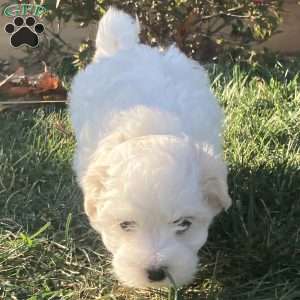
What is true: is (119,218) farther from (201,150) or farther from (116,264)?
(201,150)

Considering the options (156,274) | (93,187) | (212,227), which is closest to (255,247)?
(212,227)

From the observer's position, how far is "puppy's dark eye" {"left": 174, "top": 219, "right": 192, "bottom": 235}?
2.55 m

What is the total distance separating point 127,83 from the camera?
3396mm

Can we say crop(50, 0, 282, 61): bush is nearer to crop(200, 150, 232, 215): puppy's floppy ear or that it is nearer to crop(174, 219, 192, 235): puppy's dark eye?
crop(200, 150, 232, 215): puppy's floppy ear

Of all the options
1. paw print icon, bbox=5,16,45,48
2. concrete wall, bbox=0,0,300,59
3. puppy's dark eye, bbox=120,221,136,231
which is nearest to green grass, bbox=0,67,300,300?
puppy's dark eye, bbox=120,221,136,231

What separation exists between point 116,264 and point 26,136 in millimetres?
2295

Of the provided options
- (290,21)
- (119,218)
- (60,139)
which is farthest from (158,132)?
(290,21)

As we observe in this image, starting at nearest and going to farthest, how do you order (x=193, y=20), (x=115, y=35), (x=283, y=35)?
(x=115, y=35) → (x=193, y=20) → (x=283, y=35)

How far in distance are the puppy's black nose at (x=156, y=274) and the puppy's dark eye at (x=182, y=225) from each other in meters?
0.18

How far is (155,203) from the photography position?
2471 millimetres

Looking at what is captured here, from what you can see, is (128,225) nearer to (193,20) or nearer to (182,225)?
(182,225)

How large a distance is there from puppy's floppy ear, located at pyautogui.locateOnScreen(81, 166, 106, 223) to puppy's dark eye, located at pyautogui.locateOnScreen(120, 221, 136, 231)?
18 centimetres

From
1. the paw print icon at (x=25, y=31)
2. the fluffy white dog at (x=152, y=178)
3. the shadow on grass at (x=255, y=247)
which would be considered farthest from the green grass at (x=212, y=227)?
the paw print icon at (x=25, y=31)

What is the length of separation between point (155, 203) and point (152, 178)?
0.33ft
